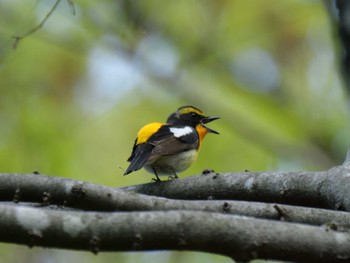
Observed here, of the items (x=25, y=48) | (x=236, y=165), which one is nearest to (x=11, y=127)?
(x=25, y=48)

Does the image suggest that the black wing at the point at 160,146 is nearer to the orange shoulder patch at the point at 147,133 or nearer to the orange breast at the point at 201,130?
the orange shoulder patch at the point at 147,133

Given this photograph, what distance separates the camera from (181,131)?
7539 millimetres

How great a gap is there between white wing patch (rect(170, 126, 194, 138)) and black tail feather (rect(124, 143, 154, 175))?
0.56 meters

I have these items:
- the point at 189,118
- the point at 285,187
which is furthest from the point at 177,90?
the point at 285,187

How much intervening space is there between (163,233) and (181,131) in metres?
4.59

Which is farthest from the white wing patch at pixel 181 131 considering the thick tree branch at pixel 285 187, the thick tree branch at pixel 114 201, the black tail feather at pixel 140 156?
the thick tree branch at pixel 114 201

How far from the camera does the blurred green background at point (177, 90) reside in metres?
8.87

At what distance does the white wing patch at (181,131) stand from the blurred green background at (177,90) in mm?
1471

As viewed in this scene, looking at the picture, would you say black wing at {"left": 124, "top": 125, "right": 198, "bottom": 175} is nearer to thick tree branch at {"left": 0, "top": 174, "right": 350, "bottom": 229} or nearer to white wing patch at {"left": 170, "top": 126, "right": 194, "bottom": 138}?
white wing patch at {"left": 170, "top": 126, "right": 194, "bottom": 138}

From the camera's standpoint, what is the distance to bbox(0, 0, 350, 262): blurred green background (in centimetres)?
887

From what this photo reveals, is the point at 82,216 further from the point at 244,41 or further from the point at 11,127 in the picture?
the point at 244,41

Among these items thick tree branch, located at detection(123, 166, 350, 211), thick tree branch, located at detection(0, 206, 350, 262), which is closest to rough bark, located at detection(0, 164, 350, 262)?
thick tree branch, located at detection(0, 206, 350, 262)

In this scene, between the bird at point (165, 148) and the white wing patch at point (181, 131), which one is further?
the white wing patch at point (181, 131)

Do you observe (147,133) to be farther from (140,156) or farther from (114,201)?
(114,201)
